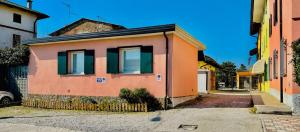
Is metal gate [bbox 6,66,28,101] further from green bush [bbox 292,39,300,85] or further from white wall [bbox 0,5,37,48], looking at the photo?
green bush [bbox 292,39,300,85]

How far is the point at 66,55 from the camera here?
1792cm

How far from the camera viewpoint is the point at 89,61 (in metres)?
17.1

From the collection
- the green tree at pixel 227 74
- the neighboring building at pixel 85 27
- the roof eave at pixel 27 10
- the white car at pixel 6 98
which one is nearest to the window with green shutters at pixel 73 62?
the white car at pixel 6 98

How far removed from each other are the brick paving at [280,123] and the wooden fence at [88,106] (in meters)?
5.82

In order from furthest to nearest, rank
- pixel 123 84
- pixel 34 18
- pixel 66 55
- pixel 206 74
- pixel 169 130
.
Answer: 1. pixel 34 18
2. pixel 206 74
3. pixel 66 55
4. pixel 123 84
5. pixel 169 130

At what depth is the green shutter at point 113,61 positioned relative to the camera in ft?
53.0

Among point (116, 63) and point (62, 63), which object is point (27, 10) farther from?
point (116, 63)

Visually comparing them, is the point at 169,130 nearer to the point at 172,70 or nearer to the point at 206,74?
the point at 172,70

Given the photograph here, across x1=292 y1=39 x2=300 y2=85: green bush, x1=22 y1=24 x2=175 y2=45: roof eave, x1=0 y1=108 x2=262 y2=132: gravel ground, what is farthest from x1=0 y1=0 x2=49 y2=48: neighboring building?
x1=292 y1=39 x2=300 y2=85: green bush

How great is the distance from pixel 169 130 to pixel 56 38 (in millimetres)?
11134

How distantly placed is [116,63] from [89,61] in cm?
190

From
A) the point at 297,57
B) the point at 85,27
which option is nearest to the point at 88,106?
the point at 297,57

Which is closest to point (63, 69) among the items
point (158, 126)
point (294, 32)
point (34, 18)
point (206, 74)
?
point (158, 126)

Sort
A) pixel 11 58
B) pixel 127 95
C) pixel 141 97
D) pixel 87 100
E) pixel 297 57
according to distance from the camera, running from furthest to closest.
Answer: pixel 11 58
pixel 87 100
pixel 127 95
pixel 141 97
pixel 297 57
